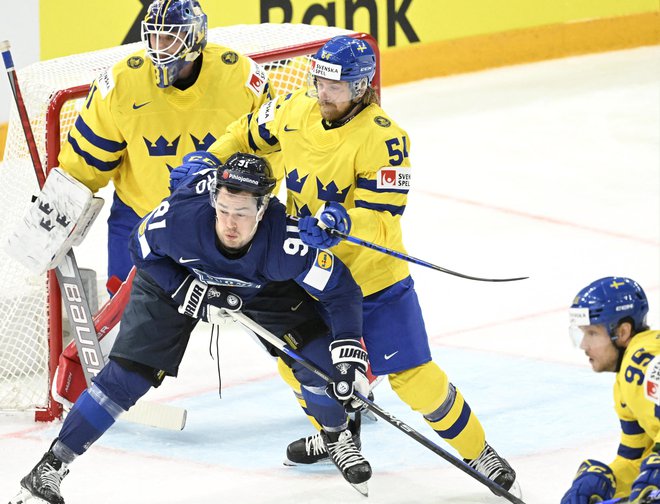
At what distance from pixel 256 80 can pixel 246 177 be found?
103 cm

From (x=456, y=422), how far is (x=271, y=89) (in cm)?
135

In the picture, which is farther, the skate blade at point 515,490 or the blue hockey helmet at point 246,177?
the skate blade at point 515,490

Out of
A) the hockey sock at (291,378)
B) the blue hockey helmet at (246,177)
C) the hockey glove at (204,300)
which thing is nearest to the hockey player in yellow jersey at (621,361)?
the blue hockey helmet at (246,177)

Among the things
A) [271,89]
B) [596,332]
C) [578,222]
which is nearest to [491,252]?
[578,222]

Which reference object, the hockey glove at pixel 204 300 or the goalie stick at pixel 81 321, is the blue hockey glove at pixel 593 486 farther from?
the goalie stick at pixel 81 321

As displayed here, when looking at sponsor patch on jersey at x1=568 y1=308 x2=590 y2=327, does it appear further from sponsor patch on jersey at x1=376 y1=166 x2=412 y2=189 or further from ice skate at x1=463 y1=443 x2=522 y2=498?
ice skate at x1=463 y1=443 x2=522 y2=498

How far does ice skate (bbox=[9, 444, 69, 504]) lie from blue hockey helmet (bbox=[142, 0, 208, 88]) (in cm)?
125

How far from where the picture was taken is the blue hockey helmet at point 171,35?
4523 millimetres

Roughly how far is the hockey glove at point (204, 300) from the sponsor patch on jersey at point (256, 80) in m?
0.95

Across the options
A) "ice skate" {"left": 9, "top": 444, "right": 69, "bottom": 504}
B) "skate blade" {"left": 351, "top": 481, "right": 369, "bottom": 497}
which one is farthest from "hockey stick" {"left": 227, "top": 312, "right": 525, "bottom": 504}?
"ice skate" {"left": 9, "top": 444, "right": 69, "bottom": 504}

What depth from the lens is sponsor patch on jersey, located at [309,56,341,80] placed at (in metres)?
4.00

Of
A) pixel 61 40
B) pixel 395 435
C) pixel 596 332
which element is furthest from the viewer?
pixel 61 40

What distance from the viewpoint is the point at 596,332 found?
3.34 m

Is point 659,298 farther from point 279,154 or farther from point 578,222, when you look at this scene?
point 279,154
